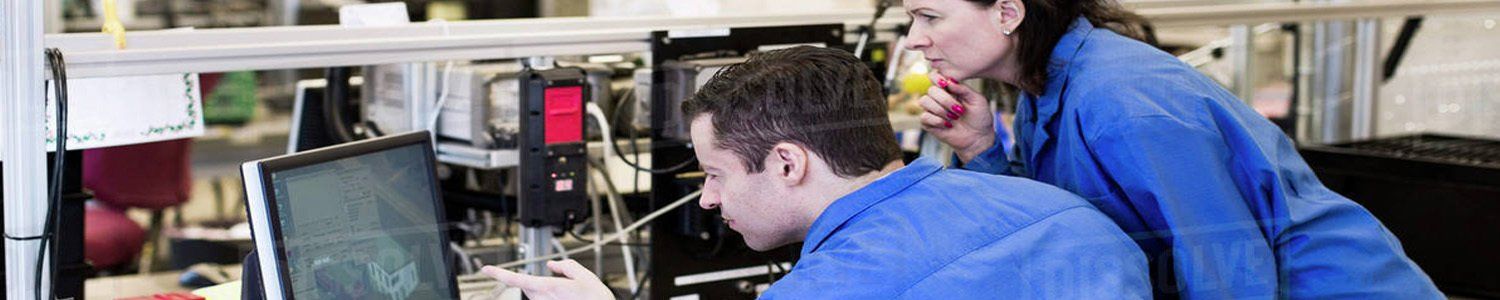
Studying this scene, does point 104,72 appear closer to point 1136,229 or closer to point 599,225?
point 599,225

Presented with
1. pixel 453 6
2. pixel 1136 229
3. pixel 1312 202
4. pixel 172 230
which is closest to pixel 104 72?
pixel 1136 229

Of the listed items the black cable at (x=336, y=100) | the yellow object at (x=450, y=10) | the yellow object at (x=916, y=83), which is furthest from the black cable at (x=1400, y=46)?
the yellow object at (x=450, y=10)

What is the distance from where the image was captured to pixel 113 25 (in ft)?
6.70

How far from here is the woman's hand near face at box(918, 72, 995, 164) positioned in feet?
7.14

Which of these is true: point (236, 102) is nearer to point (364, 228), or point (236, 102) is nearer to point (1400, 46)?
point (1400, 46)

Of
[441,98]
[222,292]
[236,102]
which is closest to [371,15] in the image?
[441,98]

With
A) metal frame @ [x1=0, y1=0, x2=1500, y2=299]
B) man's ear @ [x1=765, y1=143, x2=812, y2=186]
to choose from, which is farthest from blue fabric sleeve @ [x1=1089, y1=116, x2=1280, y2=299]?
metal frame @ [x1=0, y1=0, x2=1500, y2=299]

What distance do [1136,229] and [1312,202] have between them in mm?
201

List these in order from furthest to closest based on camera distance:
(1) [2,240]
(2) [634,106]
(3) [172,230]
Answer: (3) [172,230] < (2) [634,106] < (1) [2,240]

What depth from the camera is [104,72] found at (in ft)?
6.34

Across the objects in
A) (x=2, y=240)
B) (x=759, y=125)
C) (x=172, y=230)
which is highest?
(x=759, y=125)

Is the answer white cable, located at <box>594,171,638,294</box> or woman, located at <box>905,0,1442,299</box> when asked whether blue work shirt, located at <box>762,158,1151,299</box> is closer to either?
woman, located at <box>905,0,1442,299</box>

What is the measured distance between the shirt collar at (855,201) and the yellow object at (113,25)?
0.95 metres

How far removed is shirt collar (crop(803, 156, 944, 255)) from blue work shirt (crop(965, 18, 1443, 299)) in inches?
11.6
